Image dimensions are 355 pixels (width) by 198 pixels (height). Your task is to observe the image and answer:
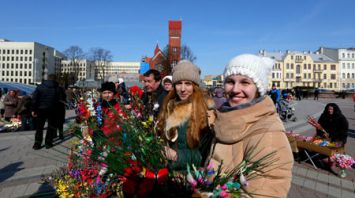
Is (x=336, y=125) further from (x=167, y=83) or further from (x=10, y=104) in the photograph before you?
(x=10, y=104)

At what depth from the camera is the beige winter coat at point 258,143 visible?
54.7 inches

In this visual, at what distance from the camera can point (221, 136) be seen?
158 cm

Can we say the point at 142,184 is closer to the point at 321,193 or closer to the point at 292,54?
the point at 321,193

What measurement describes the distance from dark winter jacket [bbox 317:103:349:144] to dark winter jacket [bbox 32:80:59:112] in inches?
279

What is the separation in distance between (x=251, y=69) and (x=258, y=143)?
465 millimetres

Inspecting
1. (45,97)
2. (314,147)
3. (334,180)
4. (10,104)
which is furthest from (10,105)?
(334,180)

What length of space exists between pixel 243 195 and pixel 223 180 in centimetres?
14

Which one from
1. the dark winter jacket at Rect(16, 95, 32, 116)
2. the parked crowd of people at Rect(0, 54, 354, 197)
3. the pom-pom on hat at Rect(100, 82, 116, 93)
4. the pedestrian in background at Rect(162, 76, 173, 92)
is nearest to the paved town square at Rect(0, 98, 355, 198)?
the pom-pom on hat at Rect(100, 82, 116, 93)

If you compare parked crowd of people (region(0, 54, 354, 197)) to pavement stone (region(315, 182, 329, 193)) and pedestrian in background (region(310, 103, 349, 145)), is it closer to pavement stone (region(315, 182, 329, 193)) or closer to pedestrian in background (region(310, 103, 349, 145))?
pavement stone (region(315, 182, 329, 193))

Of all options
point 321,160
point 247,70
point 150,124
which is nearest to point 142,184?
point 150,124

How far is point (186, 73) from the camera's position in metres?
2.61

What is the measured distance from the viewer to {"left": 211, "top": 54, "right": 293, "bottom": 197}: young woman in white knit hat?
54.9 inches

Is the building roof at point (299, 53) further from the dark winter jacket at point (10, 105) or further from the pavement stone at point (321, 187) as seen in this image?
the pavement stone at point (321, 187)

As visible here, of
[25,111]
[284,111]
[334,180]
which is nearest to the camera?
[334,180]
